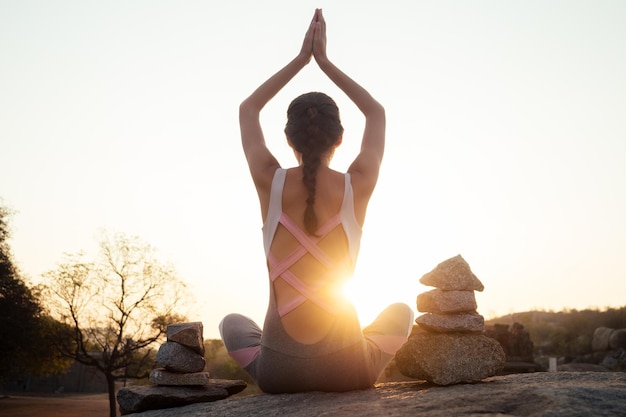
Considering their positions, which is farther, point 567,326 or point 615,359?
point 567,326

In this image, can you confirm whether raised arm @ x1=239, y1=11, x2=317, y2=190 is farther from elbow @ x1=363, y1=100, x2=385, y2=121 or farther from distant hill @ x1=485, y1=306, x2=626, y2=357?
distant hill @ x1=485, y1=306, x2=626, y2=357

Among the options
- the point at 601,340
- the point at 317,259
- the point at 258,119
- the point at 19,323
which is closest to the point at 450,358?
the point at 317,259

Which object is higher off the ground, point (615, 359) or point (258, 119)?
point (258, 119)

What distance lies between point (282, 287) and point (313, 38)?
220 centimetres

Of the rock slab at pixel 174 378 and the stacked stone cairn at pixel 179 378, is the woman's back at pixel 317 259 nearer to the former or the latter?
the stacked stone cairn at pixel 179 378

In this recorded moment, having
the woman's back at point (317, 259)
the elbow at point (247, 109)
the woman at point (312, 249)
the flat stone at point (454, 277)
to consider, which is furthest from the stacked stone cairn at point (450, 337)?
the elbow at point (247, 109)

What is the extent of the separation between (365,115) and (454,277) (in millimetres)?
1920

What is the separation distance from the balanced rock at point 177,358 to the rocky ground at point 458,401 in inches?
49.5

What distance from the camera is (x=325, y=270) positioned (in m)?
4.45

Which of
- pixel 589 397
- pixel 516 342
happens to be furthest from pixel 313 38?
pixel 516 342

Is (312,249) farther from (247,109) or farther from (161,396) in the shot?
(161,396)

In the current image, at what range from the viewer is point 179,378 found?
21.6ft

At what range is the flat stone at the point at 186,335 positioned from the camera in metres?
6.56

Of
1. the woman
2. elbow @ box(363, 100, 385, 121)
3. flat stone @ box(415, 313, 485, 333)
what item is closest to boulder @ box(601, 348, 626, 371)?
flat stone @ box(415, 313, 485, 333)
